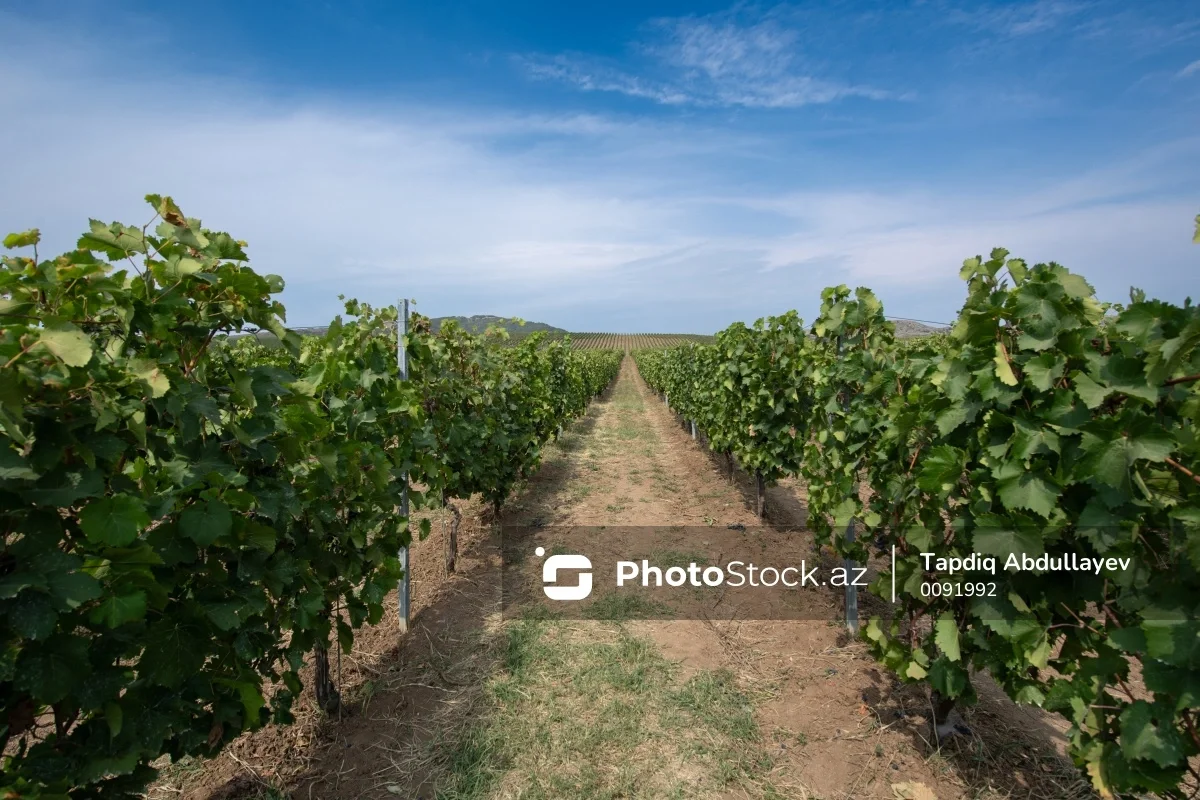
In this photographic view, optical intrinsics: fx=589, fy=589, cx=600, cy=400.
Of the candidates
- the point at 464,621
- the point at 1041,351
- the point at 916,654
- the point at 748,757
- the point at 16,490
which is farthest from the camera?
the point at 464,621

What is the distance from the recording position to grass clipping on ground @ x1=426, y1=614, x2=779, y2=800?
10.1 feet

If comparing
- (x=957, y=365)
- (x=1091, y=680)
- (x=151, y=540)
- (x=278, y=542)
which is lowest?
(x=1091, y=680)

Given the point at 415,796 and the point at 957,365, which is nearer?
the point at 957,365

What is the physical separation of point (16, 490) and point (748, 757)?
3.40 metres

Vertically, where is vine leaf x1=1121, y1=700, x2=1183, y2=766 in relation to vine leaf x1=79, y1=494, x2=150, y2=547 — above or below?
below

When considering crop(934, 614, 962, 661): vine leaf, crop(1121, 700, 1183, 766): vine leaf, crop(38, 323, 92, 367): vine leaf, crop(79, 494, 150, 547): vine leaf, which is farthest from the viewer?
crop(934, 614, 962, 661): vine leaf

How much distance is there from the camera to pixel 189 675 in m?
1.93

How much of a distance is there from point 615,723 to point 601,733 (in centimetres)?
12

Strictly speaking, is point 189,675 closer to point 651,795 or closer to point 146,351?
point 146,351

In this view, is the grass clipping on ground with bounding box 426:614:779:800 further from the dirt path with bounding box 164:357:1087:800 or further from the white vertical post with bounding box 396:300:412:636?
the white vertical post with bounding box 396:300:412:636

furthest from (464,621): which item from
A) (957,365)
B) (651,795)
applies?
(957,365)

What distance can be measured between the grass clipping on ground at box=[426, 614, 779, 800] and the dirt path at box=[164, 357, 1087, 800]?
1cm

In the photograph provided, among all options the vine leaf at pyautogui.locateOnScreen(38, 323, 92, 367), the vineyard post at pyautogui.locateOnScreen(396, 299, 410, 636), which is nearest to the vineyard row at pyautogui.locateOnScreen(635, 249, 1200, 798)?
the vine leaf at pyautogui.locateOnScreen(38, 323, 92, 367)

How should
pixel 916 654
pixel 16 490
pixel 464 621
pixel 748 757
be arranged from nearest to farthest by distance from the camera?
1. pixel 16 490
2. pixel 916 654
3. pixel 748 757
4. pixel 464 621
